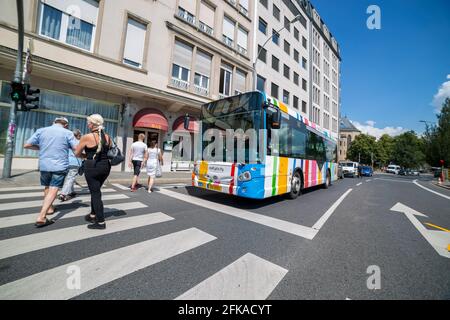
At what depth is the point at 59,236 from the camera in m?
2.90

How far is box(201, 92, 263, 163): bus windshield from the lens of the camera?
16.9 ft

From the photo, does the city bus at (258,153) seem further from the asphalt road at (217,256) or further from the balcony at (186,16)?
the balcony at (186,16)

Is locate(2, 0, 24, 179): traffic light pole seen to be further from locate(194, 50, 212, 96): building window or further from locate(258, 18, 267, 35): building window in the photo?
locate(258, 18, 267, 35): building window

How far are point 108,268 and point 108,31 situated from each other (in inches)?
511

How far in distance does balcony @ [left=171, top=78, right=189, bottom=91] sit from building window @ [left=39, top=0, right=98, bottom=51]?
15.6 ft

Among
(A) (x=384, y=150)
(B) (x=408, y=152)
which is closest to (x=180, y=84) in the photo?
(B) (x=408, y=152)

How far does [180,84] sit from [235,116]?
9752 millimetres

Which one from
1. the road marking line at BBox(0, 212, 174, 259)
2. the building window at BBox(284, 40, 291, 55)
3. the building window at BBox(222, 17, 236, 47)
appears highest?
the building window at BBox(284, 40, 291, 55)

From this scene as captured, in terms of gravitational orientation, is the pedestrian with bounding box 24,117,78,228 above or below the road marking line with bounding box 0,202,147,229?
above

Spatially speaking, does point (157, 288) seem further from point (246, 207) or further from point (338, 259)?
point (246, 207)

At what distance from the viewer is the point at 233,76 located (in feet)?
57.0

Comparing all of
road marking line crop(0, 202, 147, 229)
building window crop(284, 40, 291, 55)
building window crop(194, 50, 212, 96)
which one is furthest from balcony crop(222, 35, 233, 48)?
road marking line crop(0, 202, 147, 229)

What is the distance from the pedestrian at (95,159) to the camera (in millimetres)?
3129

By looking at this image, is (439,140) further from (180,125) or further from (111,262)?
(111,262)
